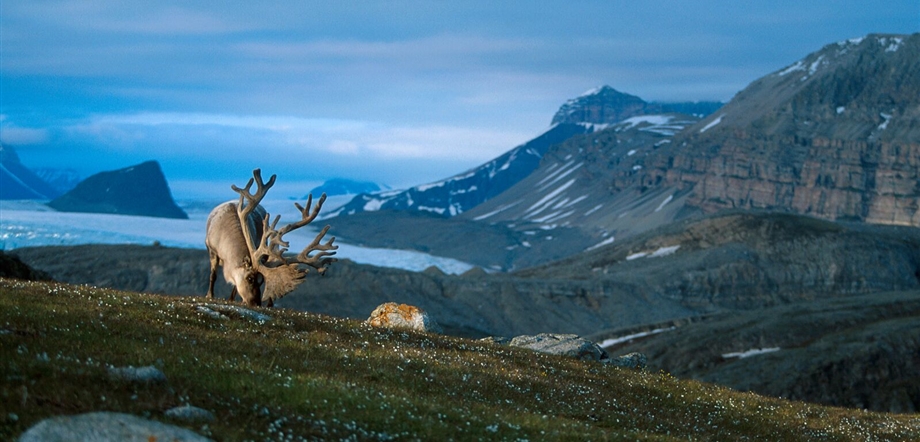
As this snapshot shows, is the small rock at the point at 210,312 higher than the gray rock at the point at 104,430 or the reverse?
the reverse

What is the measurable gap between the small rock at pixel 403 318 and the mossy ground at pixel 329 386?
Answer: 5.26m

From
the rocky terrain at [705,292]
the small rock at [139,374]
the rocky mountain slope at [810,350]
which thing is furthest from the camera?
the rocky terrain at [705,292]

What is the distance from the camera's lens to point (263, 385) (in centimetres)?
1298

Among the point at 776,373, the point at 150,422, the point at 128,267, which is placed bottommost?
the point at 776,373

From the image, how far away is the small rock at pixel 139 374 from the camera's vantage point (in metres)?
11.7

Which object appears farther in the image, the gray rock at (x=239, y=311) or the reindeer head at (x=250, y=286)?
the reindeer head at (x=250, y=286)

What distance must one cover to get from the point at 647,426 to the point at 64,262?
4472 inches

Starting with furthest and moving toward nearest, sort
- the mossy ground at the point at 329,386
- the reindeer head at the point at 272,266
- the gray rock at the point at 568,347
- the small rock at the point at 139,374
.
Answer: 1. the gray rock at the point at 568,347
2. the reindeer head at the point at 272,266
3. the small rock at the point at 139,374
4. the mossy ground at the point at 329,386

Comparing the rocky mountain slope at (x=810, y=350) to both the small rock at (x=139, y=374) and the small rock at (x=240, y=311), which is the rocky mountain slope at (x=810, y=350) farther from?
the small rock at (x=139, y=374)

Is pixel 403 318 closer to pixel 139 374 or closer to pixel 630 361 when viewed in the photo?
pixel 630 361

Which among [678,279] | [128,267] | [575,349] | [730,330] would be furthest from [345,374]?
[678,279]

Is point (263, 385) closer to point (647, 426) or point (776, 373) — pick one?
point (647, 426)

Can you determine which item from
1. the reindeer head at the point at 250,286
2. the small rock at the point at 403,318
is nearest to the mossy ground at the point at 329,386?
the reindeer head at the point at 250,286

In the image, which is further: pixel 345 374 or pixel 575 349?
pixel 575 349
